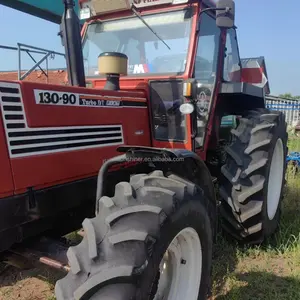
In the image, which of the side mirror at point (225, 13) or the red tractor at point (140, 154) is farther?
the side mirror at point (225, 13)

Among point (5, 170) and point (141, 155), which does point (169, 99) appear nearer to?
point (141, 155)

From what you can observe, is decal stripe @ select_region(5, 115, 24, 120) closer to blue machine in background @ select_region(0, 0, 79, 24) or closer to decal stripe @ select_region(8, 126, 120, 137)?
decal stripe @ select_region(8, 126, 120, 137)

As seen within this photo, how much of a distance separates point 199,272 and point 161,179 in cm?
69

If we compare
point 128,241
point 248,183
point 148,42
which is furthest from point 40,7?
point 128,241

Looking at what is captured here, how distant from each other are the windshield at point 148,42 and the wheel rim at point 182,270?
4.79ft

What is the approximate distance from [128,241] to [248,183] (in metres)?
1.61

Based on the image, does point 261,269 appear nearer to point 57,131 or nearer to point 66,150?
point 66,150

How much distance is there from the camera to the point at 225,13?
2.81 m

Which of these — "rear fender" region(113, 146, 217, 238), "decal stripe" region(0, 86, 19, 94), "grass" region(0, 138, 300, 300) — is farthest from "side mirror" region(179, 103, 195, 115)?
"decal stripe" region(0, 86, 19, 94)

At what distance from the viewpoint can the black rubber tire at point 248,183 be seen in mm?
3016

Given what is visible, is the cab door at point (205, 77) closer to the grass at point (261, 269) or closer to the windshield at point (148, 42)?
the windshield at point (148, 42)

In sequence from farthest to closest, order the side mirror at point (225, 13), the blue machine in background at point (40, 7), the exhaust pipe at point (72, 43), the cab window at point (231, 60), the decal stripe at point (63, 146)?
the blue machine in background at point (40, 7) < the cab window at point (231, 60) < the side mirror at point (225, 13) < the exhaust pipe at point (72, 43) < the decal stripe at point (63, 146)

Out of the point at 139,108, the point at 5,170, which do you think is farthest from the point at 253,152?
the point at 5,170

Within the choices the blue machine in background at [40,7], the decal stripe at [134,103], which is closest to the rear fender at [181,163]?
the decal stripe at [134,103]
